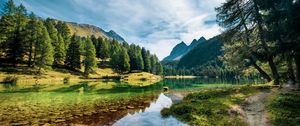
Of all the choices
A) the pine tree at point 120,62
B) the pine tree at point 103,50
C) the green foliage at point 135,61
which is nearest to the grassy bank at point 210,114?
the pine tree at point 120,62

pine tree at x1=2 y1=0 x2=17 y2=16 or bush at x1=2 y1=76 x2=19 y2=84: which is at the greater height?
pine tree at x1=2 y1=0 x2=17 y2=16

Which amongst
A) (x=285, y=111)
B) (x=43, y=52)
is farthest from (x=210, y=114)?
(x=43, y=52)

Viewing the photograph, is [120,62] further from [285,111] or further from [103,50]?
[285,111]

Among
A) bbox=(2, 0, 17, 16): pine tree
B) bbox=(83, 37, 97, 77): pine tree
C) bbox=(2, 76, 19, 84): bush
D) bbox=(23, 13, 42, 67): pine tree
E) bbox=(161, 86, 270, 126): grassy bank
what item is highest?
bbox=(2, 0, 17, 16): pine tree

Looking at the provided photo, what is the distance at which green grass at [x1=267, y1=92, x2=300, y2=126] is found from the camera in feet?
45.2

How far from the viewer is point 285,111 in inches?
629

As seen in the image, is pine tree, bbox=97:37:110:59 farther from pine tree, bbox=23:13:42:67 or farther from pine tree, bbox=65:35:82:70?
pine tree, bbox=23:13:42:67

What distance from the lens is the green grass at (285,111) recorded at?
13777 mm

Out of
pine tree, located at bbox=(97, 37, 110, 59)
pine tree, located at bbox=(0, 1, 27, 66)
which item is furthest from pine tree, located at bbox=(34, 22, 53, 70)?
pine tree, located at bbox=(97, 37, 110, 59)

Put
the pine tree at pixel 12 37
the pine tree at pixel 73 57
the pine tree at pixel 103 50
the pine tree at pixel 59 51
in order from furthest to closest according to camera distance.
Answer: the pine tree at pixel 103 50
the pine tree at pixel 73 57
the pine tree at pixel 59 51
the pine tree at pixel 12 37

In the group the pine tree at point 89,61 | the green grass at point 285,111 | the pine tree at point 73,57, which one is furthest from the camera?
the pine tree at point 73,57

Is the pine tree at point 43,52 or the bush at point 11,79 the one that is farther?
the pine tree at point 43,52

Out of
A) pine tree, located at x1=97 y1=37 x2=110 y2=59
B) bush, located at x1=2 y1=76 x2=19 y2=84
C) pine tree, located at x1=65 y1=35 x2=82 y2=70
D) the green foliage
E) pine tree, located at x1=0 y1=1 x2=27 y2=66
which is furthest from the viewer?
the green foliage

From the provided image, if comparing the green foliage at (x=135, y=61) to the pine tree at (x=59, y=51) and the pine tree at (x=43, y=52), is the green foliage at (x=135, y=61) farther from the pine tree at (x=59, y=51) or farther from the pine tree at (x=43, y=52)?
the pine tree at (x=43, y=52)
